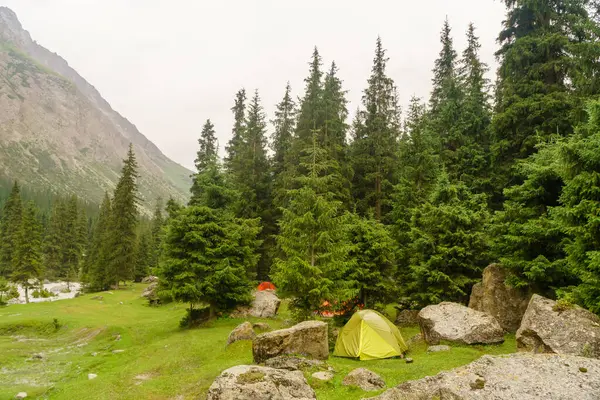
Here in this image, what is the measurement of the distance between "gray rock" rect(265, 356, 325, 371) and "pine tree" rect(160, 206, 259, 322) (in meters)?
12.3

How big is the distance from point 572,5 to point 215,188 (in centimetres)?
3027

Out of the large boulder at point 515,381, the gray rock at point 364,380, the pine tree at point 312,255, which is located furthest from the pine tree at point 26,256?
the large boulder at point 515,381

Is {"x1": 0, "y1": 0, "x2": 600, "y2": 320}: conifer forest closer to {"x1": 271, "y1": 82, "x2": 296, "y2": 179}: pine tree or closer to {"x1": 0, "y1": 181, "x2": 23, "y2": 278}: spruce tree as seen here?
{"x1": 271, "y1": 82, "x2": 296, "y2": 179}: pine tree

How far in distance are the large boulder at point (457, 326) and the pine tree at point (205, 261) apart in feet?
47.0

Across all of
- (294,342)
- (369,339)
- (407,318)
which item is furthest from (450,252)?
(294,342)

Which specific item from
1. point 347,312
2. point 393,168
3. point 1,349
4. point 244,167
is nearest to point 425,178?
point 393,168

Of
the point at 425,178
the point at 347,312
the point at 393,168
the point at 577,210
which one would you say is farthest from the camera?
the point at 393,168

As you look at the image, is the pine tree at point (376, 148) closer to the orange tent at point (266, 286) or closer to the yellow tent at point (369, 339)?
the orange tent at point (266, 286)

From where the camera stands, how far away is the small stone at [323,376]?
43.5ft

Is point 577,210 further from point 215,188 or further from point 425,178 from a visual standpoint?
point 215,188

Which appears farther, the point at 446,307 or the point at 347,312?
the point at 347,312

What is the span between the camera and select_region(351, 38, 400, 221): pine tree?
4025cm

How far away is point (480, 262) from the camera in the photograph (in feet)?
74.6

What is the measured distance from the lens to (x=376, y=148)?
135 feet
